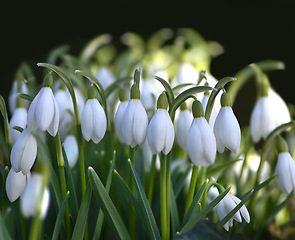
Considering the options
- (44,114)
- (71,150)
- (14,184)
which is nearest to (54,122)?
(44,114)

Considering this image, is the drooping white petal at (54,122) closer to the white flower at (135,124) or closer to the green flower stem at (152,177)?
the white flower at (135,124)

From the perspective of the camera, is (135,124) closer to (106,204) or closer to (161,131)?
(161,131)

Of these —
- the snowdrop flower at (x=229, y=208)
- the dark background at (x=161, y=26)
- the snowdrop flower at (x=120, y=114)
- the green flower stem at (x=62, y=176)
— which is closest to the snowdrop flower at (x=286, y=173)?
the snowdrop flower at (x=229, y=208)

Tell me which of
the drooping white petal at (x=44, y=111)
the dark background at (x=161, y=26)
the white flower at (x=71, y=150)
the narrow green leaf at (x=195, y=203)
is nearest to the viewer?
the drooping white petal at (x=44, y=111)

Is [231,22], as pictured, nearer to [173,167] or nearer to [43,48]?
[43,48]

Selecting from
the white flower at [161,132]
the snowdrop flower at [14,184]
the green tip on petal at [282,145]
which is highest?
the white flower at [161,132]

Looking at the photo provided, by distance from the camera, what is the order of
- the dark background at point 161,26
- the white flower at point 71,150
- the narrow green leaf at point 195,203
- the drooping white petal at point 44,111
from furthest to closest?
the dark background at point 161,26, the white flower at point 71,150, the narrow green leaf at point 195,203, the drooping white petal at point 44,111

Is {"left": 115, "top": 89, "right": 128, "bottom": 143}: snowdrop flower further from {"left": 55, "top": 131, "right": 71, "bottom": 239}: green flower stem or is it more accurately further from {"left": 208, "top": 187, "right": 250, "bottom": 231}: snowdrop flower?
{"left": 208, "top": 187, "right": 250, "bottom": 231}: snowdrop flower

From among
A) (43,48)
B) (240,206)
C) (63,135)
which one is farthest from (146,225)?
(43,48)

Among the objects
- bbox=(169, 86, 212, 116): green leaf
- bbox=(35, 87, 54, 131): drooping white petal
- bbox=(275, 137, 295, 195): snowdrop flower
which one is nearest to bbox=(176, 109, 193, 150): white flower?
bbox=(169, 86, 212, 116): green leaf
